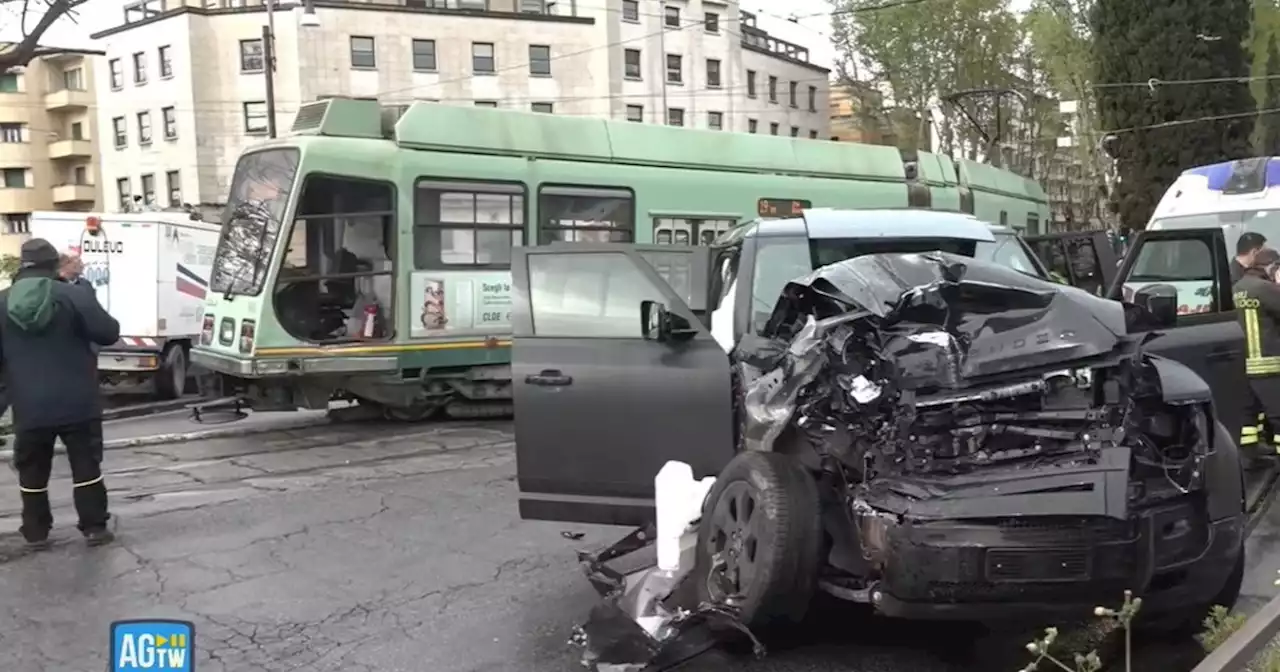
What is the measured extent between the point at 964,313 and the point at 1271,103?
141ft

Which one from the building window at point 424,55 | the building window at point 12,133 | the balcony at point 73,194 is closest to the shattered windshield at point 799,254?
the building window at point 424,55

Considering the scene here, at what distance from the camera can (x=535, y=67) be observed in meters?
47.2

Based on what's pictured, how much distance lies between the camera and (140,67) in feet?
153

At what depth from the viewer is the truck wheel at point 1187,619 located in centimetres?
436

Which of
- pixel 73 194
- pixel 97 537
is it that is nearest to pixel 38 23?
pixel 97 537

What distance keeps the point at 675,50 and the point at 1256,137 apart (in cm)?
2406

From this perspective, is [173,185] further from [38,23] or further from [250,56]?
[38,23]

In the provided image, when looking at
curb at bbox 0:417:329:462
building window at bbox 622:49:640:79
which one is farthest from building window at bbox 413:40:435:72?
curb at bbox 0:417:329:462

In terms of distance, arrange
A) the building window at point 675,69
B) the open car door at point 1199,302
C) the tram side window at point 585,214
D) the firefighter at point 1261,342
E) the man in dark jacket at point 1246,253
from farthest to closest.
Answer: the building window at point 675,69
the tram side window at point 585,214
the man in dark jacket at point 1246,253
the firefighter at point 1261,342
the open car door at point 1199,302

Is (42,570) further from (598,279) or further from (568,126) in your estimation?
(568,126)

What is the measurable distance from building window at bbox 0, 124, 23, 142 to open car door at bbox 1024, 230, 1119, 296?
6347cm

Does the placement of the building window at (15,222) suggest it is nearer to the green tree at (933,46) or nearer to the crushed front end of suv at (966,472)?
the green tree at (933,46)

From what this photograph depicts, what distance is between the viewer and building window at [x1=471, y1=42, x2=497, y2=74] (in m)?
46.4

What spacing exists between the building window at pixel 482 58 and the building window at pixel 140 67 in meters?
14.1
